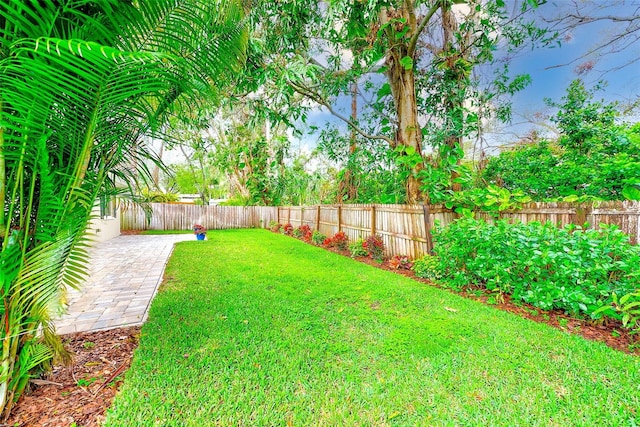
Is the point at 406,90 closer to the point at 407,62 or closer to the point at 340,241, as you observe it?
the point at 407,62

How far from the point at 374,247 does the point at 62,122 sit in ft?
17.9

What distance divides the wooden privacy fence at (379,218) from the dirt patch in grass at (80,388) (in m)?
1.15

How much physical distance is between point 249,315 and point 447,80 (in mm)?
6204

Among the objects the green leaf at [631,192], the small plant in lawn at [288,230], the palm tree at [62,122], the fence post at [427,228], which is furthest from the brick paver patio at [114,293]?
the green leaf at [631,192]

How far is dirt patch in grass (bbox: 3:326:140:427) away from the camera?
1.43m

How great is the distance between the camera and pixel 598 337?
8.04ft

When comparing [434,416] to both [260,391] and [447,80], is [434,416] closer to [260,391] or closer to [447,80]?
[260,391]

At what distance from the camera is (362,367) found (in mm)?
1949

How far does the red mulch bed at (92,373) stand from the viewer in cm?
145

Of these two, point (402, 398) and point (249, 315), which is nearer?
point (402, 398)

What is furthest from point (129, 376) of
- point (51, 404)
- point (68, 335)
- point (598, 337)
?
point (598, 337)

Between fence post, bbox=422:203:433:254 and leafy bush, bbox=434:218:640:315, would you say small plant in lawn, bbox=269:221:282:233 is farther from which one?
leafy bush, bbox=434:218:640:315

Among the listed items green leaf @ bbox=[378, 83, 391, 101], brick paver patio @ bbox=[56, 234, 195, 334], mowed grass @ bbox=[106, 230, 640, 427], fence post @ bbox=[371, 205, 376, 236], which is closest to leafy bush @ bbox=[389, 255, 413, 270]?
fence post @ bbox=[371, 205, 376, 236]

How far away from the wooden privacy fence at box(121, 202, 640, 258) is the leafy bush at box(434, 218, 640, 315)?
33cm
